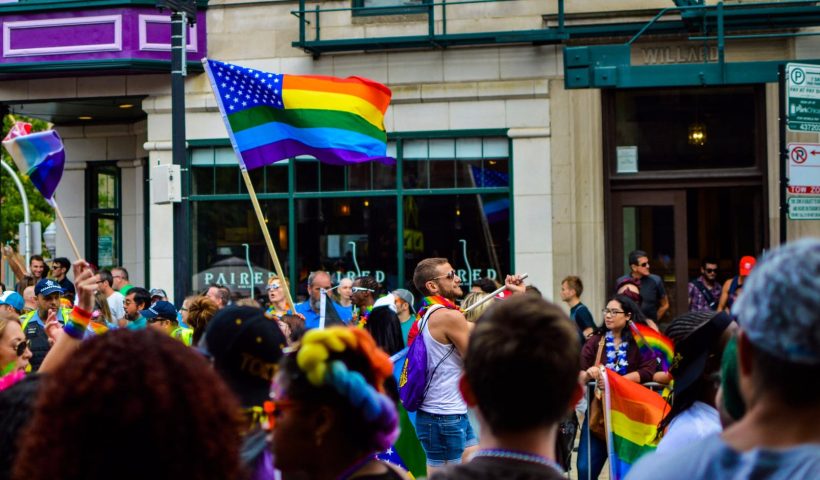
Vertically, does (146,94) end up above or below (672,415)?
above

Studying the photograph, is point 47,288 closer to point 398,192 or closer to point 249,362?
point 398,192

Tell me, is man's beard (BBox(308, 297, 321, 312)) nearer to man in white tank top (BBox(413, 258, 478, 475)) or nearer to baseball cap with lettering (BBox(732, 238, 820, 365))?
man in white tank top (BBox(413, 258, 478, 475))

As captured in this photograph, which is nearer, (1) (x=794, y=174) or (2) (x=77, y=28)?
(1) (x=794, y=174)

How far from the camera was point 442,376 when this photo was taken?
879cm

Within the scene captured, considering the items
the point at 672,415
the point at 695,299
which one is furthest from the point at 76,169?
the point at 672,415

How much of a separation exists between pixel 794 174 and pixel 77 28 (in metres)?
10.4

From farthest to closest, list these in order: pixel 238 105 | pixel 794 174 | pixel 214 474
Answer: pixel 794 174 < pixel 238 105 < pixel 214 474

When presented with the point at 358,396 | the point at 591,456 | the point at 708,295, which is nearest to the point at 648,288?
the point at 708,295

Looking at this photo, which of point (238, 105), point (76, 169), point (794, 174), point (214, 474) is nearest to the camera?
point (214, 474)

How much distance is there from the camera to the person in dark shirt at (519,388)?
3086 mm

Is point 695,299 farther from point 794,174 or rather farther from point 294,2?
point 294,2

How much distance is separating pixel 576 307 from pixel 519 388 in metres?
9.79

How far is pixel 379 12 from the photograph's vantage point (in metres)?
16.7

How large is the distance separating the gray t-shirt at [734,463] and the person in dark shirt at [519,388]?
14.9 inches
